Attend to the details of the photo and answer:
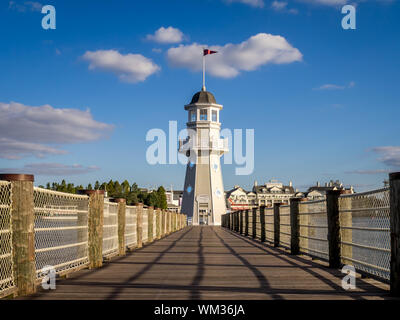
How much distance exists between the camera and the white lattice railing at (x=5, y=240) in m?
5.57

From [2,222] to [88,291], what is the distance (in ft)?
4.71

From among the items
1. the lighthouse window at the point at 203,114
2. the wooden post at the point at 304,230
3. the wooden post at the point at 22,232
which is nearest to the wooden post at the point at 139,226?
the wooden post at the point at 304,230

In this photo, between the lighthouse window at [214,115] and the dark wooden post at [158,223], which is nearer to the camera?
the dark wooden post at [158,223]

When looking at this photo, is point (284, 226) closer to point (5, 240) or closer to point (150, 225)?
point (150, 225)

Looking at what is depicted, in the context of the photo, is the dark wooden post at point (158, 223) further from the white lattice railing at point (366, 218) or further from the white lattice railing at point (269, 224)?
the white lattice railing at point (366, 218)

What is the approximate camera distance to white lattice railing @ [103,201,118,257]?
36.2 feet

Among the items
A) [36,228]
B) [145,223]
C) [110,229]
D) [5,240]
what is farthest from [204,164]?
[5,240]

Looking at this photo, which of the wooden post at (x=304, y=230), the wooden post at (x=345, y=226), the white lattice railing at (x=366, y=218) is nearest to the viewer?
the white lattice railing at (x=366, y=218)

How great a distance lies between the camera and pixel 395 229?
5871 mm

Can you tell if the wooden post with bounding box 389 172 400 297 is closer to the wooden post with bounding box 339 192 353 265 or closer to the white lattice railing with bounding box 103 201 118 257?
the wooden post with bounding box 339 192 353 265

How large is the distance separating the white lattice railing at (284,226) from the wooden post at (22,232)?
9.80 m

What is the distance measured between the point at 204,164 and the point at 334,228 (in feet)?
167

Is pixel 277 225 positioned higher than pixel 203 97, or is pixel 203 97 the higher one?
pixel 203 97

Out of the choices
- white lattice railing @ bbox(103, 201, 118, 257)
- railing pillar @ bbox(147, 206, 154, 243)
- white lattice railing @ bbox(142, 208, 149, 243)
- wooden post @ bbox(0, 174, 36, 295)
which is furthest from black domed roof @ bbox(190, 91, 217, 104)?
wooden post @ bbox(0, 174, 36, 295)
